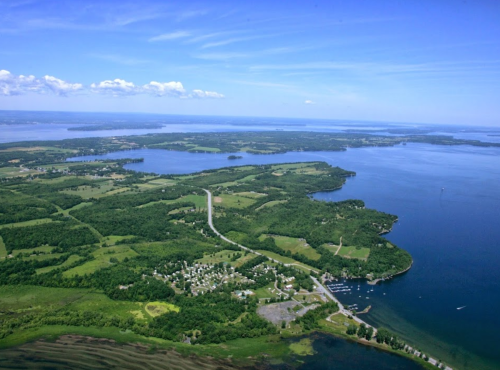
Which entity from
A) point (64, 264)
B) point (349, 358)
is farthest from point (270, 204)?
point (349, 358)

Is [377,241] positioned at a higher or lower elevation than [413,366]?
higher

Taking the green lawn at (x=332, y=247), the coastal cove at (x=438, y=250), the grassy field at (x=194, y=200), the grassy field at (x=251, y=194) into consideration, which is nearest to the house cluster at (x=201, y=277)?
the coastal cove at (x=438, y=250)

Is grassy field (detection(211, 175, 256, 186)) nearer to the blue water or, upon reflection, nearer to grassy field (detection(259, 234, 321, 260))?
grassy field (detection(259, 234, 321, 260))

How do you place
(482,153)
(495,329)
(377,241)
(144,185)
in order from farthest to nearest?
(482,153), (144,185), (377,241), (495,329)

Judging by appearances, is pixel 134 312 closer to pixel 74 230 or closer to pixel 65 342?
pixel 65 342

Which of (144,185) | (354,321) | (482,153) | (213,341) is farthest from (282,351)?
(482,153)
